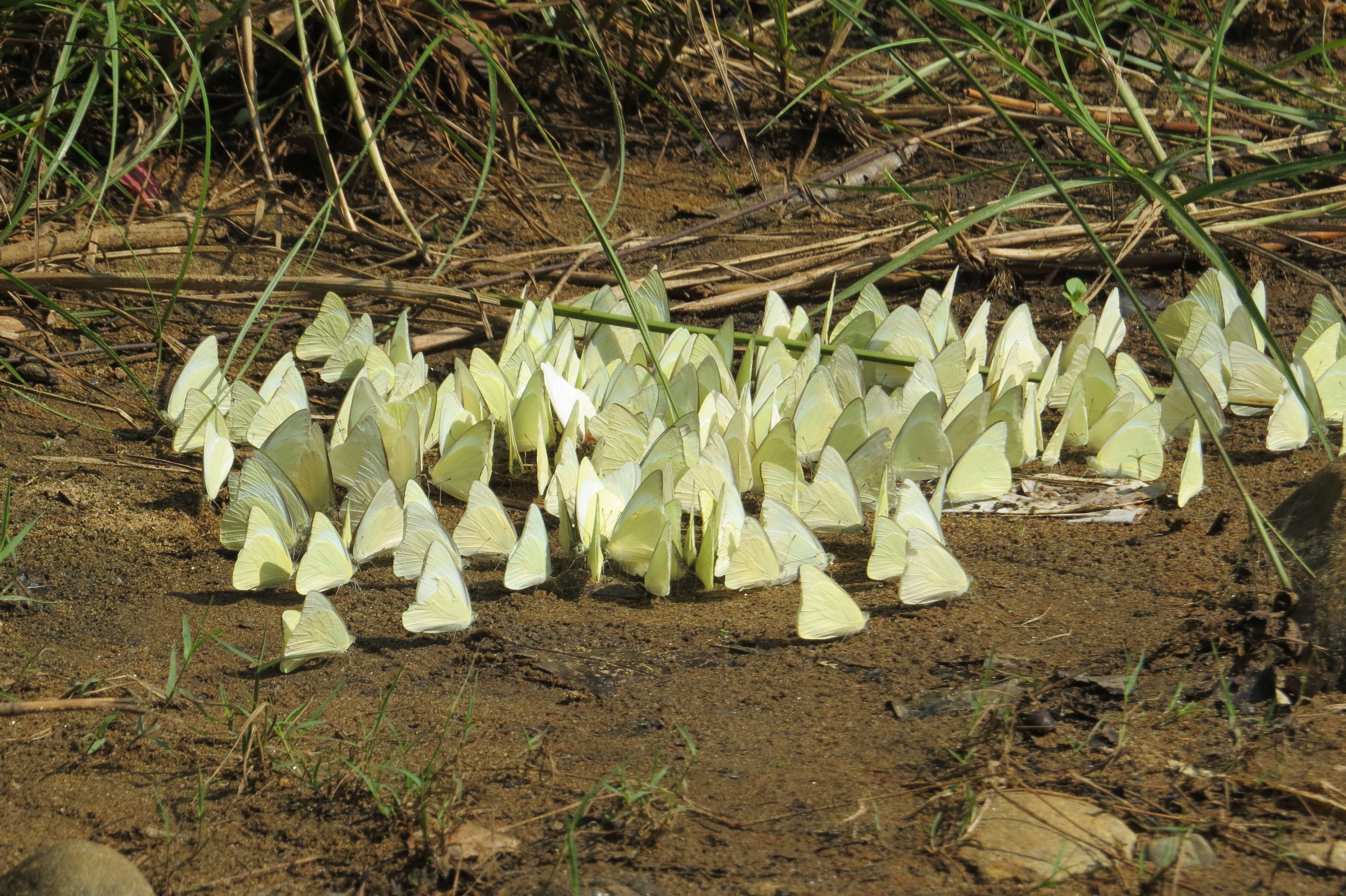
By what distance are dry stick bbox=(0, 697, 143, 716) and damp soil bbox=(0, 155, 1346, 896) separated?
0.03 metres

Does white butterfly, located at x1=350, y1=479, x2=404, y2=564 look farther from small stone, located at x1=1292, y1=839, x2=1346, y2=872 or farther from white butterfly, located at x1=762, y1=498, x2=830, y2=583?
small stone, located at x1=1292, y1=839, x2=1346, y2=872

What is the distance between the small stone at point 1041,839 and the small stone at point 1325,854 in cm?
17

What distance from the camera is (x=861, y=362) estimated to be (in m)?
2.80

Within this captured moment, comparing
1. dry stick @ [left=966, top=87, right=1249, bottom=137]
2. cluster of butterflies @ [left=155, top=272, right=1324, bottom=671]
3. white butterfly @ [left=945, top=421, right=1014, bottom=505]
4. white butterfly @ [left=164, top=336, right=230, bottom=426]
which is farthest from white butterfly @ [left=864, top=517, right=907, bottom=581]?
dry stick @ [left=966, top=87, right=1249, bottom=137]

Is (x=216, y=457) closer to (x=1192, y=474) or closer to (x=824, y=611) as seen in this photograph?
(x=824, y=611)

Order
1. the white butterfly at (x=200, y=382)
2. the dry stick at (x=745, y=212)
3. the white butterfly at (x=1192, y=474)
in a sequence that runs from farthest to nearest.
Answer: the dry stick at (x=745, y=212) → the white butterfly at (x=200, y=382) → the white butterfly at (x=1192, y=474)

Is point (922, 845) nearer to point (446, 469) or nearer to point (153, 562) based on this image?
point (446, 469)

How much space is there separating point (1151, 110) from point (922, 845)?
13.0ft

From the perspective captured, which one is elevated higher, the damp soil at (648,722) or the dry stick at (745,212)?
the dry stick at (745,212)

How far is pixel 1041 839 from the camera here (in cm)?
126

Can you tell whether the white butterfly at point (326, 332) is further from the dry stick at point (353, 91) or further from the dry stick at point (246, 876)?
the dry stick at point (246, 876)

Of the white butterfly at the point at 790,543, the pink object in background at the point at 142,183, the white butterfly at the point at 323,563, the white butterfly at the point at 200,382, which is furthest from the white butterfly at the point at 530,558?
the pink object in background at the point at 142,183

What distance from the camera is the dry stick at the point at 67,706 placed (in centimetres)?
144

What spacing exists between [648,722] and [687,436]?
771mm
